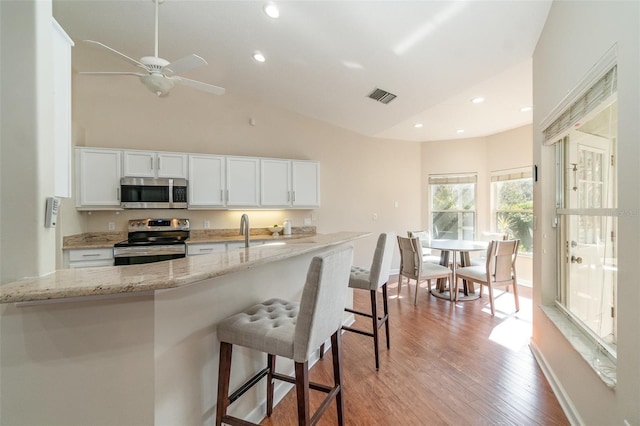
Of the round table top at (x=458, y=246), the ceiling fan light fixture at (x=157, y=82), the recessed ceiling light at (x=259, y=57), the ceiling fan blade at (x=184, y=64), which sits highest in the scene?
the recessed ceiling light at (x=259, y=57)

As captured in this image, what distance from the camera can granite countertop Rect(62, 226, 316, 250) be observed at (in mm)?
3441

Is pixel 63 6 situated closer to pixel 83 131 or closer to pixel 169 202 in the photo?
pixel 83 131

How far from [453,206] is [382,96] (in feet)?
10.0

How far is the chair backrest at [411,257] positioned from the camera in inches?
148

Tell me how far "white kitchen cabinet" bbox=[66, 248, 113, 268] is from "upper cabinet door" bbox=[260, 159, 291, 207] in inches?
81.4

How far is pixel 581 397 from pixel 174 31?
4.68m

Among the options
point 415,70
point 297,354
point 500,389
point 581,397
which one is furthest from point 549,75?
point 297,354

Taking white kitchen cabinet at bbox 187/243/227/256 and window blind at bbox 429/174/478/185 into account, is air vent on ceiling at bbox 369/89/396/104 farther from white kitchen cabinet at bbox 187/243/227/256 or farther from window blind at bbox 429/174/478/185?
white kitchen cabinet at bbox 187/243/227/256

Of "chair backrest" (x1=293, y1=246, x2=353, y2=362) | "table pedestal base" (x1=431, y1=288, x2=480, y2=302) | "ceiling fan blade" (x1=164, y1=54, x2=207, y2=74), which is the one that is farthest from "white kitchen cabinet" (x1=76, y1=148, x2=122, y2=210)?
"table pedestal base" (x1=431, y1=288, x2=480, y2=302)

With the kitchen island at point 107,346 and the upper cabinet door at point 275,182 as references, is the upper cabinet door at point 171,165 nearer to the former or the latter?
the upper cabinet door at point 275,182

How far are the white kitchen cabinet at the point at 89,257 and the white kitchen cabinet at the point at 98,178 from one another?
1.95 feet

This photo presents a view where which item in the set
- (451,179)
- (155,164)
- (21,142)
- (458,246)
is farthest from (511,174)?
(21,142)

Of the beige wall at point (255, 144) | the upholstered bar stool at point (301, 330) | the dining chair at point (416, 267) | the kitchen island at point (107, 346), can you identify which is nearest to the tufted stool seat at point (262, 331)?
the upholstered bar stool at point (301, 330)

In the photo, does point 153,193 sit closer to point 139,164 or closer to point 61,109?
point 139,164
